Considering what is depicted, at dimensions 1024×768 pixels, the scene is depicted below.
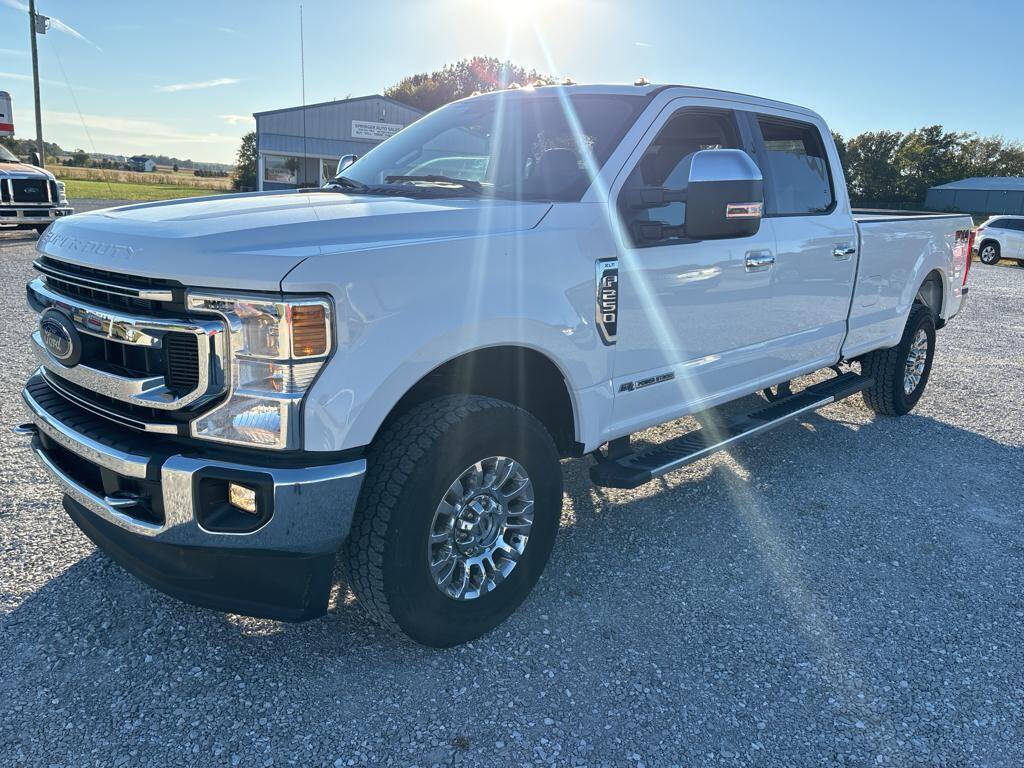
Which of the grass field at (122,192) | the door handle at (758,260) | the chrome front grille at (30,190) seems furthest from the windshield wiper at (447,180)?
the grass field at (122,192)

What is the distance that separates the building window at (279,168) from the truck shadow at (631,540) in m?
28.3

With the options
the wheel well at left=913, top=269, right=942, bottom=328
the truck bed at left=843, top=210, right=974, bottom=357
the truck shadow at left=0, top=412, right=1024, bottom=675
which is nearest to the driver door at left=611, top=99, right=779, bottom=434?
the truck shadow at left=0, top=412, right=1024, bottom=675

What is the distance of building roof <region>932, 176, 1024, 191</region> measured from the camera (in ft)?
169

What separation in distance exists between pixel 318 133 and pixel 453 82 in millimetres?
36526

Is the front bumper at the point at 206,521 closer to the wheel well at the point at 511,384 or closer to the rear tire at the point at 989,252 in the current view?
the wheel well at the point at 511,384

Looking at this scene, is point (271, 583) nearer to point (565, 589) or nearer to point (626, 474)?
point (565, 589)

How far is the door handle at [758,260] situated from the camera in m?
3.64

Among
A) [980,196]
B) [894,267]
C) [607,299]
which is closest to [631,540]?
[607,299]

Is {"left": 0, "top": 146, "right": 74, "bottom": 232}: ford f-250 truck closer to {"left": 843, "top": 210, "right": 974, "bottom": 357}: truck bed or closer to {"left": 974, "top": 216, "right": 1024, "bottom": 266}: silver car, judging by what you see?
{"left": 843, "top": 210, "right": 974, "bottom": 357}: truck bed

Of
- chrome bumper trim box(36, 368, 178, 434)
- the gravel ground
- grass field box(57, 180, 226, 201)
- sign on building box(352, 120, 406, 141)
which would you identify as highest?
sign on building box(352, 120, 406, 141)

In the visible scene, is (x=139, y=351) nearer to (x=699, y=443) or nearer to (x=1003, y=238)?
(x=699, y=443)

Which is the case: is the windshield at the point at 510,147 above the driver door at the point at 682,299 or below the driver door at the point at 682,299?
above

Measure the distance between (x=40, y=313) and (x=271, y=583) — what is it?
1.40 meters

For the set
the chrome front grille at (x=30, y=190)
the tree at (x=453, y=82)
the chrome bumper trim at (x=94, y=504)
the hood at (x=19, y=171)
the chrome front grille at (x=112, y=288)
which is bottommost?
the chrome bumper trim at (x=94, y=504)
